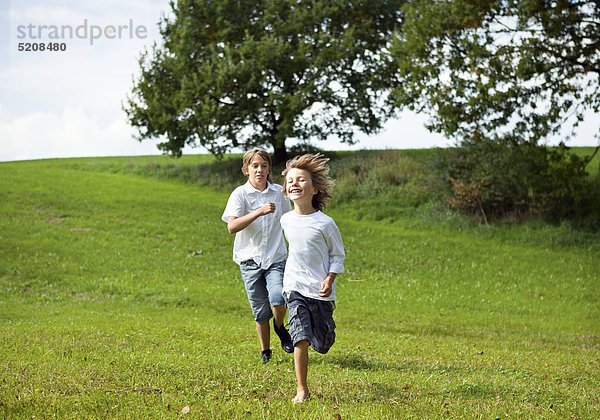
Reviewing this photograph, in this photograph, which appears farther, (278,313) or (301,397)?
(278,313)

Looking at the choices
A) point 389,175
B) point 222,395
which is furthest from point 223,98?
point 222,395

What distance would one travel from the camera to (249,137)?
31453mm

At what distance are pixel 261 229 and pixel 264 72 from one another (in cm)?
2320

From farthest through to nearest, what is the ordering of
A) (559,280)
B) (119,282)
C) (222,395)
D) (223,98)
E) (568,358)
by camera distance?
(223,98) < (559,280) < (119,282) < (568,358) < (222,395)

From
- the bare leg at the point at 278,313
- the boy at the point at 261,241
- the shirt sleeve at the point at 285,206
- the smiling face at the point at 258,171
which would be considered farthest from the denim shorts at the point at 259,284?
the smiling face at the point at 258,171

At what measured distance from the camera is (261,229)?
6852 millimetres

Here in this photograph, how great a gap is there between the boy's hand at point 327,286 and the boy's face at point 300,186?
79 centimetres

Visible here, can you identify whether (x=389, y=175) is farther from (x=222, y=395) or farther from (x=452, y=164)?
(x=222, y=395)

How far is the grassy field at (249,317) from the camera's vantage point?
17.5ft

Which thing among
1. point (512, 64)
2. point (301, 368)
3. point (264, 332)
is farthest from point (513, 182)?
point (301, 368)

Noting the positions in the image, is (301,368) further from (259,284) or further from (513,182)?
(513,182)

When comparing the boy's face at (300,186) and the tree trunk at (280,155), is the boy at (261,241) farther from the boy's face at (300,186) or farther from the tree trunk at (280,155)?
the tree trunk at (280,155)

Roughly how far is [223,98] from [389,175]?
9929 mm

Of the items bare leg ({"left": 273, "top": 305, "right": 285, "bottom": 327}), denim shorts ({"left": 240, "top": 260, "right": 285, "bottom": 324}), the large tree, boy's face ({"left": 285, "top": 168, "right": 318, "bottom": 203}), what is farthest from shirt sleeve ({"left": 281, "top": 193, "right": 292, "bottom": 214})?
the large tree
